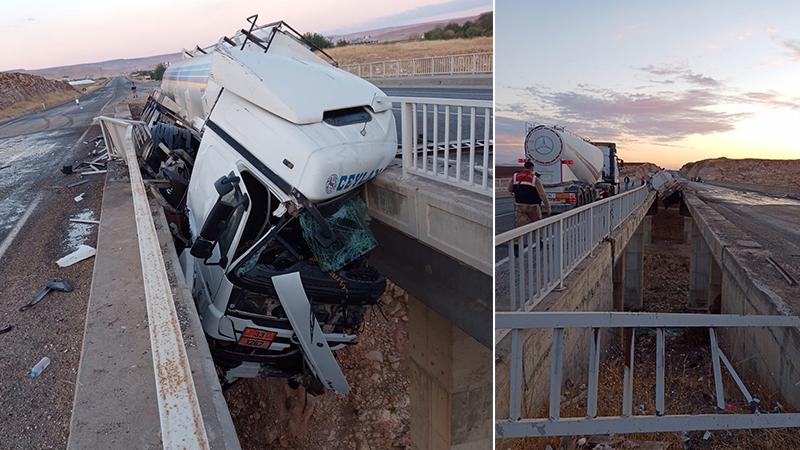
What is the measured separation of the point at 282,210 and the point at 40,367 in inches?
83.5

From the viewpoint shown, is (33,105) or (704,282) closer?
(704,282)

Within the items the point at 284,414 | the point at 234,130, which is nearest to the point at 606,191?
the point at 234,130

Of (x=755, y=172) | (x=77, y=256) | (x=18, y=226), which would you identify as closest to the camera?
(x=77, y=256)

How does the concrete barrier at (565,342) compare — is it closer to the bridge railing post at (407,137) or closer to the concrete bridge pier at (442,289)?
the concrete bridge pier at (442,289)

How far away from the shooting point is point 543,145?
131 centimetres

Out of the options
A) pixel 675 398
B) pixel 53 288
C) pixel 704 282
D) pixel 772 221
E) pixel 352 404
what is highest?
pixel 772 221

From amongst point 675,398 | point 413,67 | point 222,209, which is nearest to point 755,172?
point 413,67

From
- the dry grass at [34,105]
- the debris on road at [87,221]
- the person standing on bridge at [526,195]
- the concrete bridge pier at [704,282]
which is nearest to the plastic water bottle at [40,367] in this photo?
the debris on road at [87,221]

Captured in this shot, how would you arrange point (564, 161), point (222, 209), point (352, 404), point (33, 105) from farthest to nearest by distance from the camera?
point (33, 105) < point (352, 404) < point (222, 209) < point (564, 161)

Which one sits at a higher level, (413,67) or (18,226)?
(413,67)

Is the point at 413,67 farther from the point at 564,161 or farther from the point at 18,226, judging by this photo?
the point at 564,161

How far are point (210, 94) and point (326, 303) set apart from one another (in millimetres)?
2406

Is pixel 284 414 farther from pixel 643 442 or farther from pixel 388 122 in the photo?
pixel 643 442

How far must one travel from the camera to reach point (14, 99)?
1592 inches
